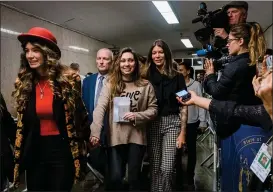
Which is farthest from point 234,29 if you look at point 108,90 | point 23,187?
point 23,187

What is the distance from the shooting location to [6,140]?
195cm

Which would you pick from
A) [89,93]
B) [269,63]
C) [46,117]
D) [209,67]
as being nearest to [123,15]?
[89,93]

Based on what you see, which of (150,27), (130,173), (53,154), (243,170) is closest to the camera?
(243,170)

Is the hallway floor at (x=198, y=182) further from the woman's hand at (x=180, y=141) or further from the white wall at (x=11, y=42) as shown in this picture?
the white wall at (x=11, y=42)

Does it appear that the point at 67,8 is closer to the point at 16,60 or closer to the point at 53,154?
the point at 16,60

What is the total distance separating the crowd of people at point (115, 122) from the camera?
1.92 m

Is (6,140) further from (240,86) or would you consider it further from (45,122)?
(240,86)

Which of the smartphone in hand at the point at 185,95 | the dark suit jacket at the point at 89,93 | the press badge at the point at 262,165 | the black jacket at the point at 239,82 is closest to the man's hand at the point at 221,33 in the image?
the black jacket at the point at 239,82

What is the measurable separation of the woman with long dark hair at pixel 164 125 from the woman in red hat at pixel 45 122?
2.46 ft

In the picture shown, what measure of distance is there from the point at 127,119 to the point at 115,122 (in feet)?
0.36

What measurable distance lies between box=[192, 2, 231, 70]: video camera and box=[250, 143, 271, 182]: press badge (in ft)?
2.83

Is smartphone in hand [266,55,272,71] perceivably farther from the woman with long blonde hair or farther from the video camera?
the woman with long blonde hair

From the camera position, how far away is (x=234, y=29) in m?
2.02

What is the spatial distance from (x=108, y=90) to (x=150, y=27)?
22.0 feet
